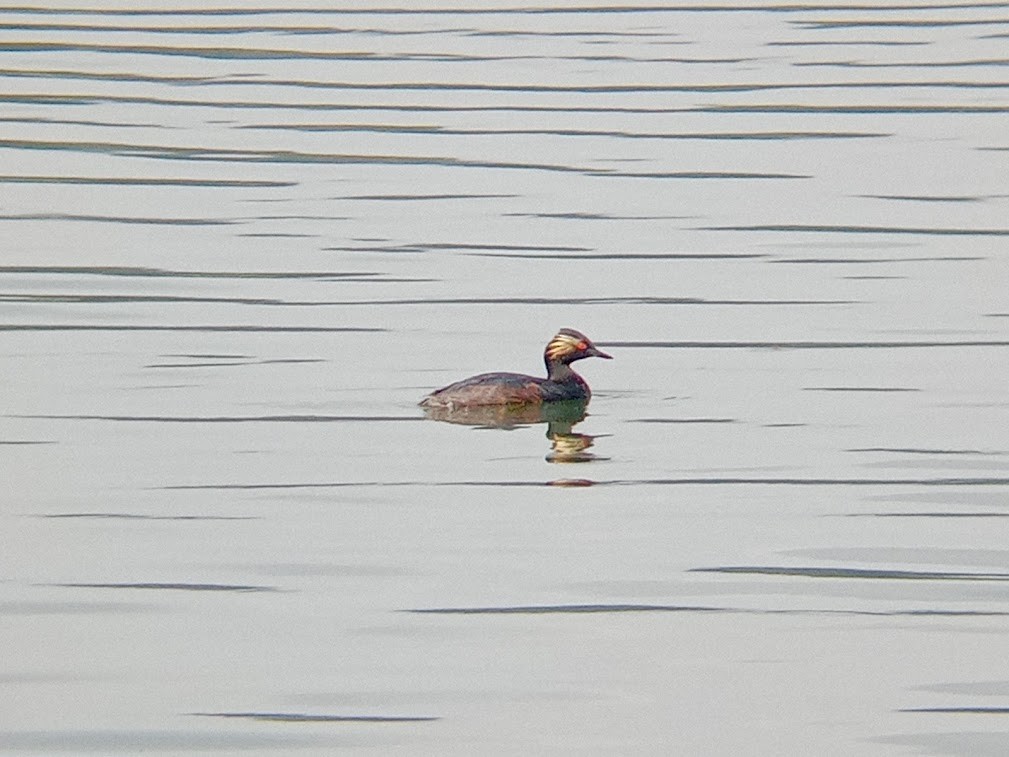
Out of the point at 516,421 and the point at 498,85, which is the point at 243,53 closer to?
the point at 498,85

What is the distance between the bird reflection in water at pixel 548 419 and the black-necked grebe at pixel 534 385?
0.03m

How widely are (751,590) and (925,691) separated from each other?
1.09 m

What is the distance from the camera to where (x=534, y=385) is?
11.5 metres

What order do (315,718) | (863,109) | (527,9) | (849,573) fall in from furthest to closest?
1. (527,9)
2. (863,109)
3. (849,573)
4. (315,718)

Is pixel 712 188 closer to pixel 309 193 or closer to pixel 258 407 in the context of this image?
pixel 309 193

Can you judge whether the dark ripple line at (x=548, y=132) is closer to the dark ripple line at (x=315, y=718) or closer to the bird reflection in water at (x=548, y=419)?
the bird reflection in water at (x=548, y=419)

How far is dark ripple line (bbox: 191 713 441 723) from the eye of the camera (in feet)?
23.5

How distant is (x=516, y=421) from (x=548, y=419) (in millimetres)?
146

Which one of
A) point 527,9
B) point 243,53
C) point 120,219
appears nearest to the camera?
point 120,219

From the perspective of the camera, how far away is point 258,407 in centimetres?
1129

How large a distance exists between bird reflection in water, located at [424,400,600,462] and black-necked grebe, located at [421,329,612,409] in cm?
3

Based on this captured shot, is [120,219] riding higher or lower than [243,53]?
lower

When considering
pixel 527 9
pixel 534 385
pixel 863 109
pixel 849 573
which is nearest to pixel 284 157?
pixel 863 109

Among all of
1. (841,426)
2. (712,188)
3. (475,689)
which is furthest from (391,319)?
(475,689)
